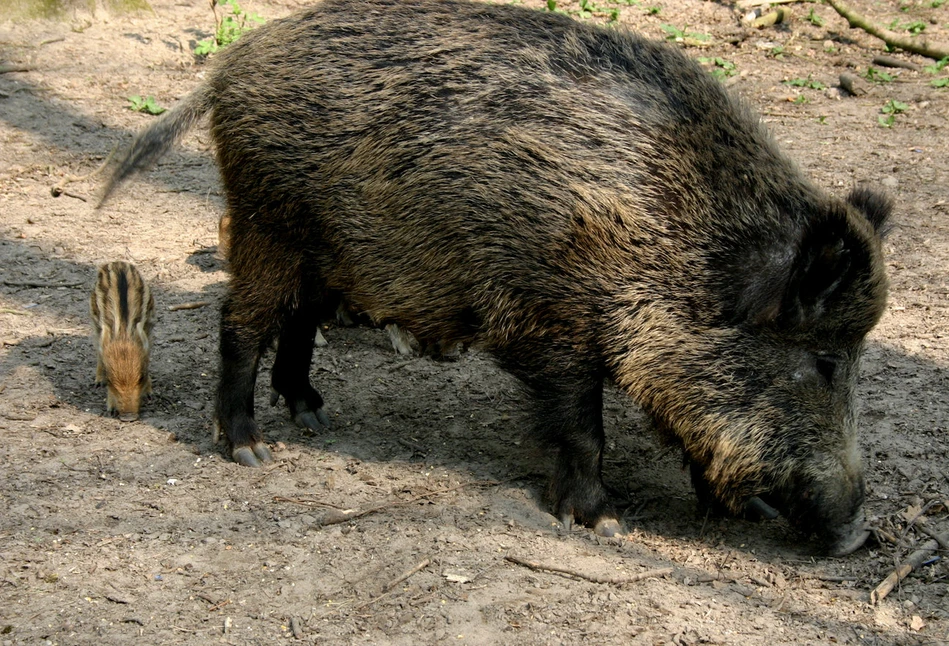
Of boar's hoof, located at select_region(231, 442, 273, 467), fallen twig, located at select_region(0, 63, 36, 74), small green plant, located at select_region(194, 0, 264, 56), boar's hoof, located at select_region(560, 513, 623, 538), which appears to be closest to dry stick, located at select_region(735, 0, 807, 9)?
small green plant, located at select_region(194, 0, 264, 56)

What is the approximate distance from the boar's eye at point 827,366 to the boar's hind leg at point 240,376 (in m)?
2.59

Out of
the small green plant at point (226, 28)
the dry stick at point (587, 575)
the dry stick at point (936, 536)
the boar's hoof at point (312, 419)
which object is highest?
the small green plant at point (226, 28)

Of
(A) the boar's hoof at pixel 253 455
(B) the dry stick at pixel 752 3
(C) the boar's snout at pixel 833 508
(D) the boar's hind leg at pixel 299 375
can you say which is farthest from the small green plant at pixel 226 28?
(C) the boar's snout at pixel 833 508

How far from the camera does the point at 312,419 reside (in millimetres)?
5438

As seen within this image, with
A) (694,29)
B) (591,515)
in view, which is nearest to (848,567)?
(591,515)

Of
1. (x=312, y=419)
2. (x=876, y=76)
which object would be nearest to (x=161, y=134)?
(x=312, y=419)

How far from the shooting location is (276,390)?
5.57 m

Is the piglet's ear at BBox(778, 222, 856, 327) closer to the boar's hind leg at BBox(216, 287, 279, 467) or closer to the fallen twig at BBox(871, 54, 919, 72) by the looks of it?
the boar's hind leg at BBox(216, 287, 279, 467)

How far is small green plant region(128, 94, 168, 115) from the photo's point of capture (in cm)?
884

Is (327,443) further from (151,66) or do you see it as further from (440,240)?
(151,66)

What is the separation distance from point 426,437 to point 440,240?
131 centimetres

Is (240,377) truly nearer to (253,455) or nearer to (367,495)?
(253,455)

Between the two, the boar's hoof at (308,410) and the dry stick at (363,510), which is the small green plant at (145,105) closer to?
the boar's hoof at (308,410)

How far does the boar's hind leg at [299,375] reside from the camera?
5.42m
